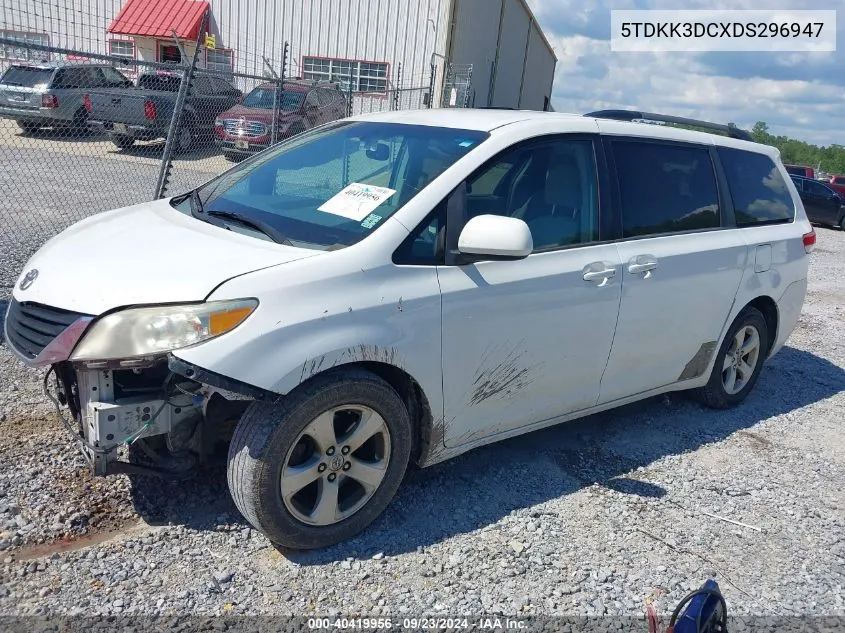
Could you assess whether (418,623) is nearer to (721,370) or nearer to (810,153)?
(721,370)

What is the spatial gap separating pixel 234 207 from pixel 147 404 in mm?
1167

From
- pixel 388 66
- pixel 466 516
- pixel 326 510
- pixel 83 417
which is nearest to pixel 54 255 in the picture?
pixel 83 417

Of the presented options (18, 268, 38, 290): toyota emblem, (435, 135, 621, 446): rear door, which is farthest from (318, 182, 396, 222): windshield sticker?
(18, 268, 38, 290): toyota emblem

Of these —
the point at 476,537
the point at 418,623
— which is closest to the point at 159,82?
the point at 476,537

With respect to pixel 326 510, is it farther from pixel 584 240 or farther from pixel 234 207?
pixel 584 240

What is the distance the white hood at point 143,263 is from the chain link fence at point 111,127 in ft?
9.40

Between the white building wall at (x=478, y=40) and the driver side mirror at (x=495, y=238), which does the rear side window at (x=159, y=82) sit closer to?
the driver side mirror at (x=495, y=238)

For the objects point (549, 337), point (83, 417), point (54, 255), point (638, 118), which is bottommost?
point (83, 417)

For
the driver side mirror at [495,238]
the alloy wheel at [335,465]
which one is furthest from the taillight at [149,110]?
the alloy wheel at [335,465]

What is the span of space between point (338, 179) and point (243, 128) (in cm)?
1052

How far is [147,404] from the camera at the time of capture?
2.76m

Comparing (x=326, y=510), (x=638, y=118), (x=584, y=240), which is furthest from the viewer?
(x=638, y=118)

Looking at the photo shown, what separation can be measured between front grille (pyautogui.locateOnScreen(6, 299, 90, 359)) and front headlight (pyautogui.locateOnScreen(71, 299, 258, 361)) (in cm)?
14

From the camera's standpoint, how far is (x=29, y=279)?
3.07 meters
